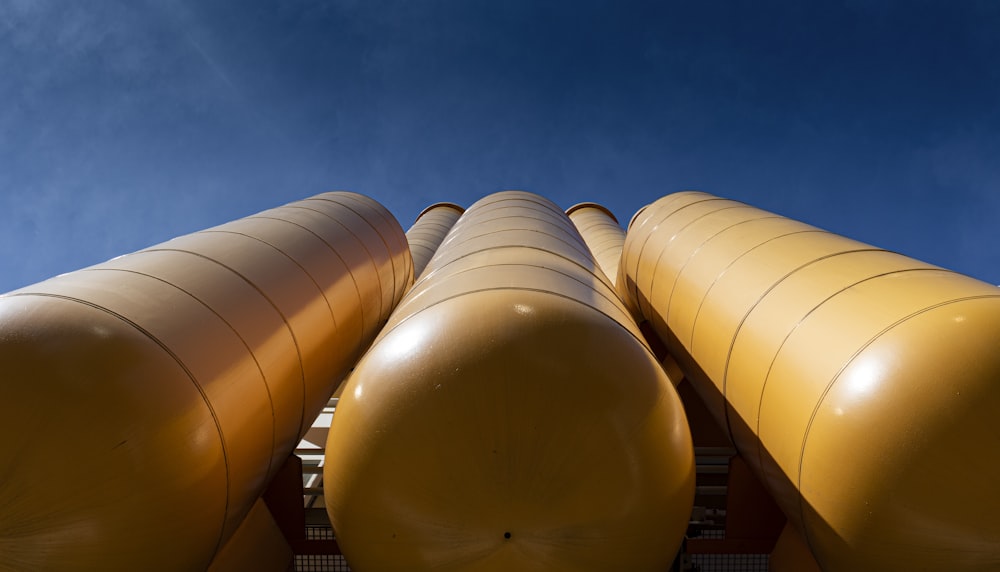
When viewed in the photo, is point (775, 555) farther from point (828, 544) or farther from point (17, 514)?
point (17, 514)

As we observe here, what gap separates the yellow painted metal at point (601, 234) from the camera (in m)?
11.6

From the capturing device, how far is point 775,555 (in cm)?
424

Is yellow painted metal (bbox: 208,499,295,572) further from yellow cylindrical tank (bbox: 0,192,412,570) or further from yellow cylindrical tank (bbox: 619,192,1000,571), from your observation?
yellow cylindrical tank (bbox: 619,192,1000,571)

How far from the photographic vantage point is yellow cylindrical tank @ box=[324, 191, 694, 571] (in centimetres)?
277

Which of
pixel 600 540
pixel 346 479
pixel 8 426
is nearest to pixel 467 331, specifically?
pixel 346 479

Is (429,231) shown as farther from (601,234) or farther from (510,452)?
(510,452)

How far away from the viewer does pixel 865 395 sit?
297 centimetres

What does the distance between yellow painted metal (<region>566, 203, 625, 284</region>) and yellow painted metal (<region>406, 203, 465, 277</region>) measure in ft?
13.2

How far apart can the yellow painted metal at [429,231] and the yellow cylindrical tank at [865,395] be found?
6843 millimetres

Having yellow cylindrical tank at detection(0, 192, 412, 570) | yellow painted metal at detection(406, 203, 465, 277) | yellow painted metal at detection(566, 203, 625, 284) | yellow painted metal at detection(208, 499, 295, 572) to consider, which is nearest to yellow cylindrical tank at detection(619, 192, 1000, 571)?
yellow cylindrical tank at detection(0, 192, 412, 570)

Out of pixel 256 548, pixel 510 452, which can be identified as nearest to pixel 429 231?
pixel 256 548

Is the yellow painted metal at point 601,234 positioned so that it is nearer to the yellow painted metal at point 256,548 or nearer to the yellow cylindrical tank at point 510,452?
the yellow cylindrical tank at point 510,452

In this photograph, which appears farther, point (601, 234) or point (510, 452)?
point (601, 234)

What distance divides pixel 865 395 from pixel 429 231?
1352 centimetres
